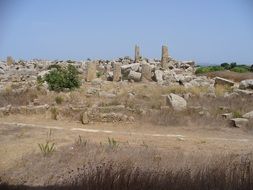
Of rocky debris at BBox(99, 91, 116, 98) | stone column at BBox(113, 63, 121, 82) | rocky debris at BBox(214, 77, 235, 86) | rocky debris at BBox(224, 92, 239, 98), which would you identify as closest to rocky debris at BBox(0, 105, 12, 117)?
rocky debris at BBox(99, 91, 116, 98)

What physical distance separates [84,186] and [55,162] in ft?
8.04

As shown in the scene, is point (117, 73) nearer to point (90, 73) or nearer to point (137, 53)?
point (90, 73)

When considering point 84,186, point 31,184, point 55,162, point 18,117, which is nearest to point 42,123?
point 18,117

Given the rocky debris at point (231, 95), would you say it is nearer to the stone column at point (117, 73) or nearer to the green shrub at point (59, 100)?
the green shrub at point (59, 100)

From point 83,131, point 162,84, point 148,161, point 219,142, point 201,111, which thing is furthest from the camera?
point 162,84

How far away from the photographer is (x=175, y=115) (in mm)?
13797

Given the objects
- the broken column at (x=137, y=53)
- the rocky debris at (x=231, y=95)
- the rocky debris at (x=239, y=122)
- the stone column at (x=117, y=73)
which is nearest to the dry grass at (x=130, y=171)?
the rocky debris at (x=239, y=122)

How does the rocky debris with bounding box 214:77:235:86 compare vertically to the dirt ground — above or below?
below

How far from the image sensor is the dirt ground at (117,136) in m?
9.81

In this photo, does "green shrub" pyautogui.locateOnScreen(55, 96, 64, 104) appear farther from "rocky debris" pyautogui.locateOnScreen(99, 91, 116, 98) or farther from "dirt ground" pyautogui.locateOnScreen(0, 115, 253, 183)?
"dirt ground" pyautogui.locateOnScreen(0, 115, 253, 183)

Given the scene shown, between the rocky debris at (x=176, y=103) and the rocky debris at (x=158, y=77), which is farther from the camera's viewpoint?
the rocky debris at (x=158, y=77)

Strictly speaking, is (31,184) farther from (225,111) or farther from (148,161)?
(225,111)

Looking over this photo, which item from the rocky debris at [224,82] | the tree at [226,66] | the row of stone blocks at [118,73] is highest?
the row of stone blocks at [118,73]

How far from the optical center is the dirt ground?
981 cm
